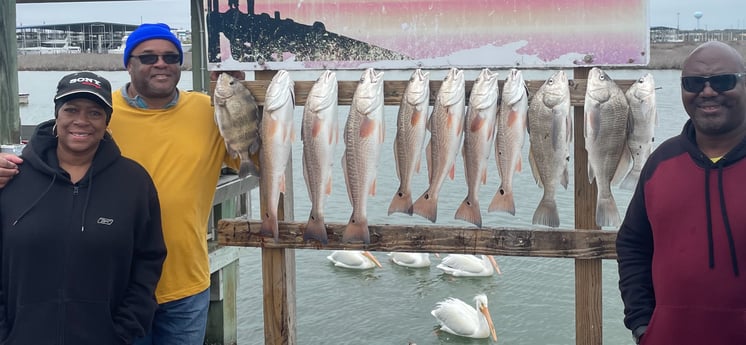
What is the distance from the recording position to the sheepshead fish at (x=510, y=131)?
11.3 ft

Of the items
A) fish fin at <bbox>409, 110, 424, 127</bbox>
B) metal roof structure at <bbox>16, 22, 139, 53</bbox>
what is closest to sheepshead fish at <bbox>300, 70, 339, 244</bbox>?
fish fin at <bbox>409, 110, 424, 127</bbox>

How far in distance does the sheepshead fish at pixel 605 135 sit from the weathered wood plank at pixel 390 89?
0.10m

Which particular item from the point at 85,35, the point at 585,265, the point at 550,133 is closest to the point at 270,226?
the point at 550,133

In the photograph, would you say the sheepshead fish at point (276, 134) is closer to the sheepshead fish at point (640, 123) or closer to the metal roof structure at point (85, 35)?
the sheepshead fish at point (640, 123)

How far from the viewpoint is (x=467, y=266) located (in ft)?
32.5

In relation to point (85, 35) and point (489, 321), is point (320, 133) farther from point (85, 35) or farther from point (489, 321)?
point (85, 35)

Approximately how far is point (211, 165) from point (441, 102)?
106 cm

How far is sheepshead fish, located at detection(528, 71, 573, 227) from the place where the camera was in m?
3.43

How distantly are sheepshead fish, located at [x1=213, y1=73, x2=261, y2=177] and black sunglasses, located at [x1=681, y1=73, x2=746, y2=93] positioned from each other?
1.87 meters

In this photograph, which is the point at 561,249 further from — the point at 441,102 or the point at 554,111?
the point at 441,102

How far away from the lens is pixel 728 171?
2574 millimetres

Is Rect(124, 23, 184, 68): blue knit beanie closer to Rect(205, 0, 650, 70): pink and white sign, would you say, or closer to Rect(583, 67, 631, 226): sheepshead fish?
Rect(205, 0, 650, 70): pink and white sign

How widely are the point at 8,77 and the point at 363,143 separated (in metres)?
2.85

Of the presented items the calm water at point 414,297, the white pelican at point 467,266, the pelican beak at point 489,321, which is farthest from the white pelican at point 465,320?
the white pelican at point 467,266
